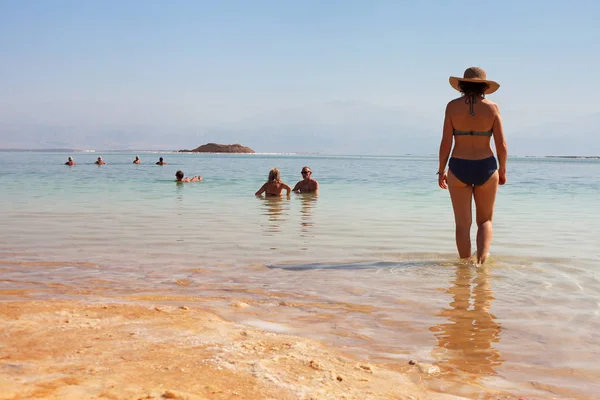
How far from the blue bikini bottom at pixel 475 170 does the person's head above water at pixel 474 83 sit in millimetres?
694

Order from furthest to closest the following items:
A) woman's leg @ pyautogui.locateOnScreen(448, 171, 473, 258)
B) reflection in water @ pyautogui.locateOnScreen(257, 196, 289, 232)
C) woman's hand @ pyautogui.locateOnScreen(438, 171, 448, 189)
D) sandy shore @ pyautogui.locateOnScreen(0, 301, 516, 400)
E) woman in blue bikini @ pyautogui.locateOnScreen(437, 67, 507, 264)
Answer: reflection in water @ pyautogui.locateOnScreen(257, 196, 289, 232), woman's hand @ pyautogui.locateOnScreen(438, 171, 448, 189), woman's leg @ pyautogui.locateOnScreen(448, 171, 473, 258), woman in blue bikini @ pyautogui.locateOnScreen(437, 67, 507, 264), sandy shore @ pyautogui.locateOnScreen(0, 301, 516, 400)

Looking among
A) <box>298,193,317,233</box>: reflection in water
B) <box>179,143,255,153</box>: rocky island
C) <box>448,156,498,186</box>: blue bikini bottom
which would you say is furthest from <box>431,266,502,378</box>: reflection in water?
<box>179,143,255,153</box>: rocky island

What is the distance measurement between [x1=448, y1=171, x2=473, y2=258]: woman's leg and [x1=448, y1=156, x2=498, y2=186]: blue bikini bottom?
8cm

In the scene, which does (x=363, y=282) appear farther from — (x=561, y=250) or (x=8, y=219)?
(x=8, y=219)

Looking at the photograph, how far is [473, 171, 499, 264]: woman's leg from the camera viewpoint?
600 centimetres

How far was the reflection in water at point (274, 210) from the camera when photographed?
31.2ft

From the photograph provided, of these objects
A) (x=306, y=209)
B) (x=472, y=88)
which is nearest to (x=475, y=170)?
(x=472, y=88)

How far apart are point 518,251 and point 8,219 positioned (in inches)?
323

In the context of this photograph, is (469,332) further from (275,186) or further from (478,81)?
(275,186)

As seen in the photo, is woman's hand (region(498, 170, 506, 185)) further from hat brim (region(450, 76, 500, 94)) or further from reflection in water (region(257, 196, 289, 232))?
reflection in water (region(257, 196, 289, 232))

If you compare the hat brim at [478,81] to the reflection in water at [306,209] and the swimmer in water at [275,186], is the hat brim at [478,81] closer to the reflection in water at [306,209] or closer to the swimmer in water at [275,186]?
the reflection in water at [306,209]

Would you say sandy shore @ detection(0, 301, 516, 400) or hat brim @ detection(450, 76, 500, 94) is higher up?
hat brim @ detection(450, 76, 500, 94)

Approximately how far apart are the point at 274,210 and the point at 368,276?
6.85m

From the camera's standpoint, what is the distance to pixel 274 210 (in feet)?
40.1
